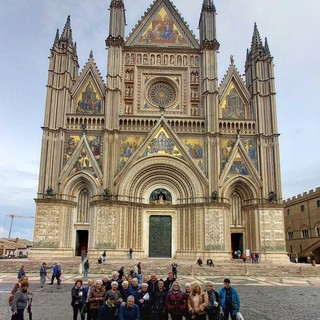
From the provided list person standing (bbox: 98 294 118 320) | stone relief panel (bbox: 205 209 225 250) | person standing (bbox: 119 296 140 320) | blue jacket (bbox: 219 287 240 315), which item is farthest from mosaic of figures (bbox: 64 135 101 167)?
person standing (bbox: 119 296 140 320)

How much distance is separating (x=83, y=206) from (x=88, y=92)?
10657 mm

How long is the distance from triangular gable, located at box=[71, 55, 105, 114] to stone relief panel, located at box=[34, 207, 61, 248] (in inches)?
375

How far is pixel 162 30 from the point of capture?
122 feet

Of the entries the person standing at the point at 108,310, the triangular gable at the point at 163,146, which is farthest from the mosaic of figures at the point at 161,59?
the person standing at the point at 108,310

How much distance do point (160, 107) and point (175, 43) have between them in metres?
7.28

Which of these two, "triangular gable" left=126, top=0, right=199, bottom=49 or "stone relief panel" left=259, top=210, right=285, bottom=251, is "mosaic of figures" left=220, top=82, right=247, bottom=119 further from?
"stone relief panel" left=259, top=210, right=285, bottom=251

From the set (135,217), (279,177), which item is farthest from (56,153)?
(279,177)

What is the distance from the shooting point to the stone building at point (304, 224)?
43.5 metres

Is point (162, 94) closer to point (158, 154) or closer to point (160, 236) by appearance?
point (158, 154)

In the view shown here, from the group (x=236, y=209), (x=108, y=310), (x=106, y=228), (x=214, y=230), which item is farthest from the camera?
(x=236, y=209)

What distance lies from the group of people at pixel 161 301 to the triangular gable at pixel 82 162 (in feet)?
78.5

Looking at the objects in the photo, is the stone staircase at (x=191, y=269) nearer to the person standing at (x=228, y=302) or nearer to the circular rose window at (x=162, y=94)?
the circular rose window at (x=162, y=94)

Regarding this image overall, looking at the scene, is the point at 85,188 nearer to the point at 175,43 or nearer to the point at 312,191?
the point at 175,43

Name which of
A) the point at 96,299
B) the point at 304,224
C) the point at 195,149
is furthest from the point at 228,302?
the point at 304,224
